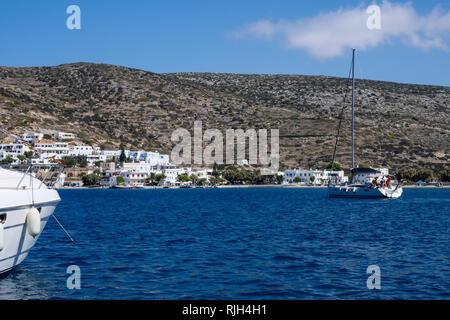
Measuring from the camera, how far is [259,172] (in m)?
161

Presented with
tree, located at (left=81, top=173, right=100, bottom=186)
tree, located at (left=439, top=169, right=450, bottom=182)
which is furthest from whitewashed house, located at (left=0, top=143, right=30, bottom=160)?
tree, located at (left=439, top=169, right=450, bottom=182)

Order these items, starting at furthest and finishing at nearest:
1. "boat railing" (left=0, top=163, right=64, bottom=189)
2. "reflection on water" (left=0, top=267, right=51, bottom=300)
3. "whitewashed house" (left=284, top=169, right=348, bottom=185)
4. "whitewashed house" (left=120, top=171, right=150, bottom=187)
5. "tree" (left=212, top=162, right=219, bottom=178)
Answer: "tree" (left=212, top=162, right=219, bottom=178)
"whitewashed house" (left=120, top=171, right=150, bottom=187)
"whitewashed house" (left=284, top=169, right=348, bottom=185)
"boat railing" (left=0, top=163, right=64, bottom=189)
"reflection on water" (left=0, top=267, right=51, bottom=300)

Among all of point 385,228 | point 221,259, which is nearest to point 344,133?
point 385,228

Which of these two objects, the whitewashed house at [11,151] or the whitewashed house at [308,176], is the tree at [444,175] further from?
the whitewashed house at [11,151]

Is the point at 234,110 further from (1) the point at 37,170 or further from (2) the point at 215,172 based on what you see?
(1) the point at 37,170

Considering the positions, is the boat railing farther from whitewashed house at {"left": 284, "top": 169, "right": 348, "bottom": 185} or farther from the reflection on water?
whitewashed house at {"left": 284, "top": 169, "right": 348, "bottom": 185}

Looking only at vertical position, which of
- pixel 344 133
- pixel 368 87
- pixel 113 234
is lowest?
pixel 113 234

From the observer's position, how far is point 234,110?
534ft

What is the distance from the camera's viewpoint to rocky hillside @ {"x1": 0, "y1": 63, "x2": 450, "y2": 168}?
144 meters

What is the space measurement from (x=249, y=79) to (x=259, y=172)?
47359 millimetres

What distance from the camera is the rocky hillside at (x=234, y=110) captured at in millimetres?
143625

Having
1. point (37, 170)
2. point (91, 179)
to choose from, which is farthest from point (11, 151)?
point (37, 170)

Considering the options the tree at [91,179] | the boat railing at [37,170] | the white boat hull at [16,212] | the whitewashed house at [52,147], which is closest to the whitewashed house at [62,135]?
the whitewashed house at [52,147]
